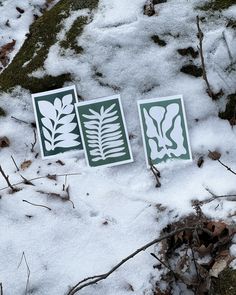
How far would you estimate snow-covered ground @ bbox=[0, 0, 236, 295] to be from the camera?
2795 millimetres

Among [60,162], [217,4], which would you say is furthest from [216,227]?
[217,4]

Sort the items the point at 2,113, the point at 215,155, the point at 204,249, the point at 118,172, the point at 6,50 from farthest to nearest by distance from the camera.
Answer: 1. the point at 6,50
2. the point at 2,113
3. the point at 118,172
4. the point at 215,155
5. the point at 204,249

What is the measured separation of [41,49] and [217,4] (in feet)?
4.35

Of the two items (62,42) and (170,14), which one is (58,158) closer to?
(62,42)

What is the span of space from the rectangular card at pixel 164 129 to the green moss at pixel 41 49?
0.65 m

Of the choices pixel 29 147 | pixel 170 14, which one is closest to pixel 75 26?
pixel 170 14

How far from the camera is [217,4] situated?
3.08 m

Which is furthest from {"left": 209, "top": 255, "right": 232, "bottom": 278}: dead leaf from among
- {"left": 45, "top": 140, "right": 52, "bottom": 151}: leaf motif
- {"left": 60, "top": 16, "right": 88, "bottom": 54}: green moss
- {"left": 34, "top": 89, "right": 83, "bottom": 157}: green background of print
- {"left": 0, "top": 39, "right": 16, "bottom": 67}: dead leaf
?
{"left": 0, "top": 39, "right": 16, "bottom": 67}: dead leaf

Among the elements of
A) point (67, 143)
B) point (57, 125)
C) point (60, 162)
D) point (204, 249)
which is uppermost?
point (57, 125)

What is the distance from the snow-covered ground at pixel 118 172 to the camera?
279 cm

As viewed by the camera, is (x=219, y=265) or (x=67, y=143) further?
(x=67, y=143)

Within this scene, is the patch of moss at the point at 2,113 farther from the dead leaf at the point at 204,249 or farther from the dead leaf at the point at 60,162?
the dead leaf at the point at 204,249

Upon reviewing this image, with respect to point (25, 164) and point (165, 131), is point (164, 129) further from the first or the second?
point (25, 164)

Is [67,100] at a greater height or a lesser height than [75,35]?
lesser
